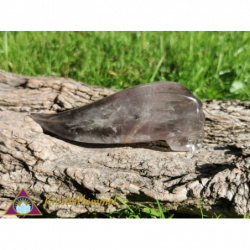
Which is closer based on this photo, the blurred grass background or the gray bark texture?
the gray bark texture

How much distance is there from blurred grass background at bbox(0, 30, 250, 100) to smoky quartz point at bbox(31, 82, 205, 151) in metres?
1.22

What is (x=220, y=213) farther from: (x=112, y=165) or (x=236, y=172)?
(x=112, y=165)

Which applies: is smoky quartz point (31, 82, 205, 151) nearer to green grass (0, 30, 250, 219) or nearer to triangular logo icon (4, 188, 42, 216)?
triangular logo icon (4, 188, 42, 216)

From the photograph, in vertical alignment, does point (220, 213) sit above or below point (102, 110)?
below

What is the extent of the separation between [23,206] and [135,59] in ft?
7.57

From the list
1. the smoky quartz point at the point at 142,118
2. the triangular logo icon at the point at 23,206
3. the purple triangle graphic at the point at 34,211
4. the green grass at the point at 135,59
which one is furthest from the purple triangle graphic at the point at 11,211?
the green grass at the point at 135,59

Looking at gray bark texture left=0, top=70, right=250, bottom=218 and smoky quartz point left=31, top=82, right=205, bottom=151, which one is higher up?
smoky quartz point left=31, top=82, right=205, bottom=151

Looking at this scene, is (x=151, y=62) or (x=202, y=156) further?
(x=151, y=62)

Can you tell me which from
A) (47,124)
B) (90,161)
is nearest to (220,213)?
(90,161)

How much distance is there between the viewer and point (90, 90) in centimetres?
260

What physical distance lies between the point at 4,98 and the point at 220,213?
6.47 feet

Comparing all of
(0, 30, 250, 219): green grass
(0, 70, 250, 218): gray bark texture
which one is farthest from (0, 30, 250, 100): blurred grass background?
(0, 70, 250, 218): gray bark texture

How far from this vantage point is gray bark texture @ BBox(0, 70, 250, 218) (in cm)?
168

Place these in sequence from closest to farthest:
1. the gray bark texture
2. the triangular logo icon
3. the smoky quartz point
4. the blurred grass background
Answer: the gray bark texture, the triangular logo icon, the smoky quartz point, the blurred grass background
